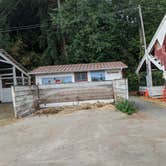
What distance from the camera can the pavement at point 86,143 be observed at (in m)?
5.64

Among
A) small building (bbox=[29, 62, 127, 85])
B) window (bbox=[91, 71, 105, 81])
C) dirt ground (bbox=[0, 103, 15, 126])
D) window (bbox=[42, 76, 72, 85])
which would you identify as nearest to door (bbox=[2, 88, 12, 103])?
small building (bbox=[29, 62, 127, 85])

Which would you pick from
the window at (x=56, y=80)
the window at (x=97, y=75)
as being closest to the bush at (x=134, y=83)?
the window at (x=97, y=75)

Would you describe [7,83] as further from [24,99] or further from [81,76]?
[24,99]

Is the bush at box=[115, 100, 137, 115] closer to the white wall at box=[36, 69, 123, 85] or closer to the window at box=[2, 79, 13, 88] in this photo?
the white wall at box=[36, 69, 123, 85]

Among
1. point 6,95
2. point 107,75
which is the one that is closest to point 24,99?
point 6,95

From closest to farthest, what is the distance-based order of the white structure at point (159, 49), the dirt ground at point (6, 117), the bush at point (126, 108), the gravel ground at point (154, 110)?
the gravel ground at point (154, 110)
the dirt ground at point (6, 117)
the bush at point (126, 108)
the white structure at point (159, 49)

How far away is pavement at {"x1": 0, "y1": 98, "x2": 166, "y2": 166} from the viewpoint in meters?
5.64

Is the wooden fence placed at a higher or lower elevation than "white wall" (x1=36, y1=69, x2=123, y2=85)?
lower

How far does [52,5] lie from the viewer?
34375mm

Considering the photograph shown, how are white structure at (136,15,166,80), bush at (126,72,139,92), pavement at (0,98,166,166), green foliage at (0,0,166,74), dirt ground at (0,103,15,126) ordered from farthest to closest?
green foliage at (0,0,166,74)
bush at (126,72,139,92)
white structure at (136,15,166,80)
dirt ground at (0,103,15,126)
pavement at (0,98,166,166)

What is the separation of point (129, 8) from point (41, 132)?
26569 millimetres

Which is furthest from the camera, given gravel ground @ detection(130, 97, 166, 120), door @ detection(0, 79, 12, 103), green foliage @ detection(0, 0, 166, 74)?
green foliage @ detection(0, 0, 166, 74)

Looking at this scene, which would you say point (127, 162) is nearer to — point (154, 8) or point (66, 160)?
point (66, 160)

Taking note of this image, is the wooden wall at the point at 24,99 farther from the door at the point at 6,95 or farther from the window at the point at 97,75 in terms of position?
the window at the point at 97,75
